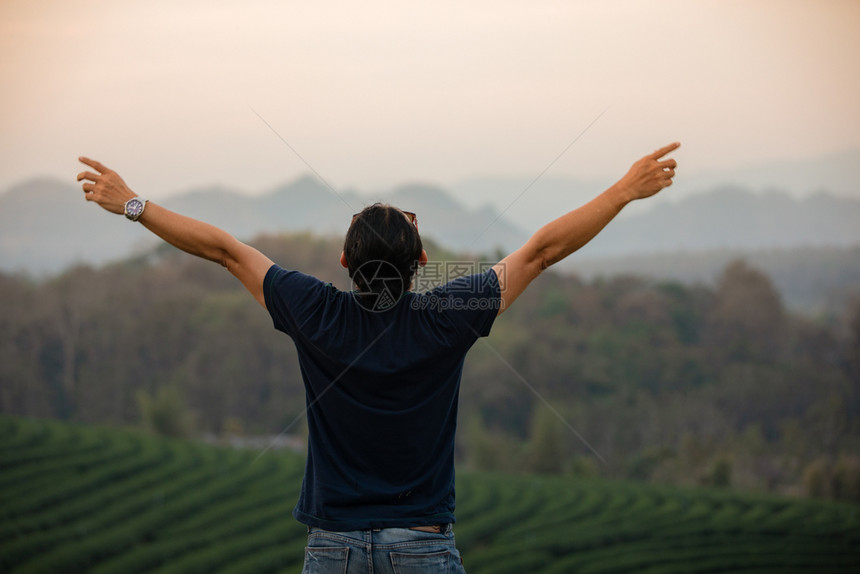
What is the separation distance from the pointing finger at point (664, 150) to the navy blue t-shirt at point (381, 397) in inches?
19.7

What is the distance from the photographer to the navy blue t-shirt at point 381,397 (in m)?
1.46

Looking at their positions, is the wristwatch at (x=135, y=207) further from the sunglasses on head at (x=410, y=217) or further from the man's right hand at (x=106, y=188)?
the sunglasses on head at (x=410, y=217)

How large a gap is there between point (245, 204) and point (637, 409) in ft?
147

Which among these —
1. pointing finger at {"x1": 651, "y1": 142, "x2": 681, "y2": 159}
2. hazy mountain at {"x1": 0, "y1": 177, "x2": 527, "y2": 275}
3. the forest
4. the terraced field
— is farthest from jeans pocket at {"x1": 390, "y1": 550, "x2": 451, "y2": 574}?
hazy mountain at {"x1": 0, "y1": 177, "x2": 527, "y2": 275}

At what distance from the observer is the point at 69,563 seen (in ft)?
37.2

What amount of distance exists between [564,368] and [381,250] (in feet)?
131

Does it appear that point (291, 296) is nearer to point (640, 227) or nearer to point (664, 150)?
point (664, 150)

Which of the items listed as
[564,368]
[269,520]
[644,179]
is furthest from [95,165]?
[564,368]

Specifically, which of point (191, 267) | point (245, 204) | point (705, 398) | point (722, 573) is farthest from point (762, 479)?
point (245, 204)

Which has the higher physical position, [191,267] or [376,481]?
[191,267]

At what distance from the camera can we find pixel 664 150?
5.59 ft

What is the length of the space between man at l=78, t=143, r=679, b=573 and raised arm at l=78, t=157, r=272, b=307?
0.04 metres

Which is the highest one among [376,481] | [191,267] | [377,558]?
[191,267]

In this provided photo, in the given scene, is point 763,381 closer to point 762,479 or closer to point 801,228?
point 762,479
